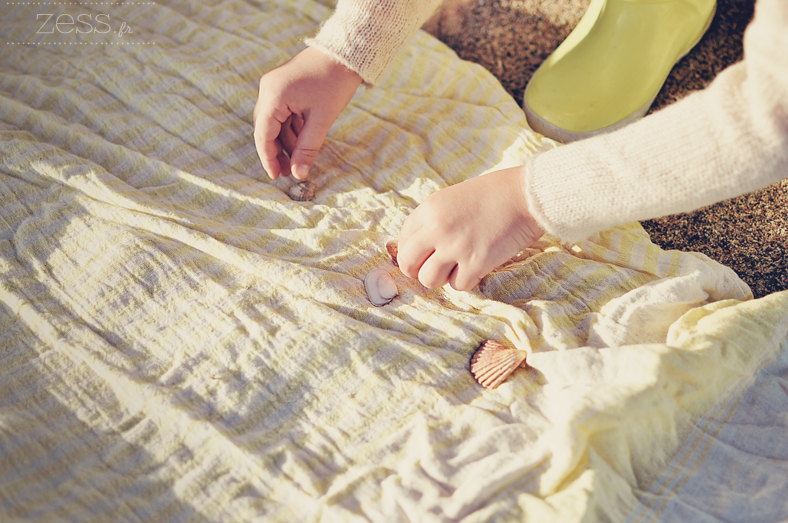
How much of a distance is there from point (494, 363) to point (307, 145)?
19.3 inches

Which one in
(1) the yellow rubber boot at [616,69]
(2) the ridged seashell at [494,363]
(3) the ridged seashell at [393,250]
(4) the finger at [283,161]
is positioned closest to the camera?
(2) the ridged seashell at [494,363]

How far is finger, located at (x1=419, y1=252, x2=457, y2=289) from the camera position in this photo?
2.26 ft

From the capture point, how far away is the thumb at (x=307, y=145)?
33.4 inches

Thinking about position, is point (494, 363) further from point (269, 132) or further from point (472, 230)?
point (269, 132)

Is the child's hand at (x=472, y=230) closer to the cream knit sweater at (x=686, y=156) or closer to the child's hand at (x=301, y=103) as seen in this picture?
the cream knit sweater at (x=686, y=156)

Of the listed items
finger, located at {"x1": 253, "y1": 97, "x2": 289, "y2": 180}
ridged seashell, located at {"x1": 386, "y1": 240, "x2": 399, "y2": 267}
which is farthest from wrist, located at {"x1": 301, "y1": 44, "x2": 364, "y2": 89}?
ridged seashell, located at {"x1": 386, "y1": 240, "x2": 399, "y2": 267}

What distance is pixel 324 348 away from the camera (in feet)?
2.18

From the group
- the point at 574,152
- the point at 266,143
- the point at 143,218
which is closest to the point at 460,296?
the point at 574,152

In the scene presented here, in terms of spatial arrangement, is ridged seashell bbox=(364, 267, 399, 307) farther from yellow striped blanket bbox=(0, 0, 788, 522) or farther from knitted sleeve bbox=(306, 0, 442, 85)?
knitted sleeve bbox=(306, 0, 442, 85)

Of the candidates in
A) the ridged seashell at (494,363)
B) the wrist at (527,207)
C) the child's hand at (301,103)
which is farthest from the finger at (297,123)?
the ridged seashell at (494,363)

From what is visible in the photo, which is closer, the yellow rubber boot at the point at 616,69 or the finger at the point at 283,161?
the finger at the point at 283,161

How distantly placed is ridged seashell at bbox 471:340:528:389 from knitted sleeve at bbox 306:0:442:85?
51cm

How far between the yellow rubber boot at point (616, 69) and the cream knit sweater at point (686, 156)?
408 millimetres

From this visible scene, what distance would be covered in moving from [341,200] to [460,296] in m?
0.29
